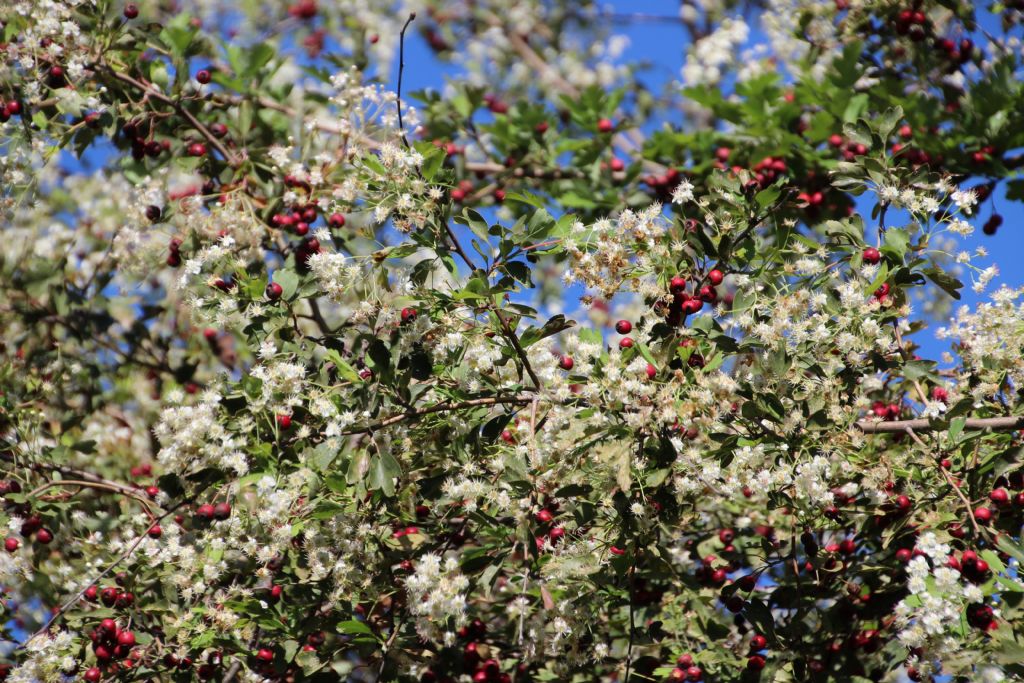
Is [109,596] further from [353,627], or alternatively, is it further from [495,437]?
[495,437]

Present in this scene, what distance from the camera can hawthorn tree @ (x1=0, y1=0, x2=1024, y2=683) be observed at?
9.70 feet

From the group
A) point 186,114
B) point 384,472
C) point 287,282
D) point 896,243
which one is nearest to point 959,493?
point 896,243

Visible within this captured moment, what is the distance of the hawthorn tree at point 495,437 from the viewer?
2957 millimetres


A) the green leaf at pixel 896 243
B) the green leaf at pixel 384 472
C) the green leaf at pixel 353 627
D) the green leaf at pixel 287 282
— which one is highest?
the green leaf at pixel 896 243

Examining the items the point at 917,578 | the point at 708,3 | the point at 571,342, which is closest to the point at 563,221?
the point at 571,342

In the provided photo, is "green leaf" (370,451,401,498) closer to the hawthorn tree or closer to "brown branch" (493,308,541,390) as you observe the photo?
the hawthorn tree

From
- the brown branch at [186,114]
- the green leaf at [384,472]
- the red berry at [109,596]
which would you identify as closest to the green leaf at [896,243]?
the green leaf at [384,472]

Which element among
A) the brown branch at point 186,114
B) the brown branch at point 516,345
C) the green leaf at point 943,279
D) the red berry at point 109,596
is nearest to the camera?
the brown branch at point 516,345

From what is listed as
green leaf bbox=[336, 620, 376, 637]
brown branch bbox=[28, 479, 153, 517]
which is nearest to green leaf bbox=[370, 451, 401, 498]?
green leaf bbox=[336, 620, 376, 637]

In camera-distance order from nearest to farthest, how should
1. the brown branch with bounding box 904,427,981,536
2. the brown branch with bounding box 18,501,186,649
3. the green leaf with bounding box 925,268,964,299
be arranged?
the brown branch with bounding box 904,427,981,536 < the green leaf with bounding box 925,268,964,299 < the brown branch with bounding box 18,501,186,649

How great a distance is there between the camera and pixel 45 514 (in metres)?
3.68

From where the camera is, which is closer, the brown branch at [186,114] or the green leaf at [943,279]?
the green leaf at [943,279]

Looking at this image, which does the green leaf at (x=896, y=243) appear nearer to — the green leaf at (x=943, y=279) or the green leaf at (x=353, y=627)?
the green leaf at (x=943, y=279)

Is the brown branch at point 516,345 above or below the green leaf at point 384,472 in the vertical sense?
above
